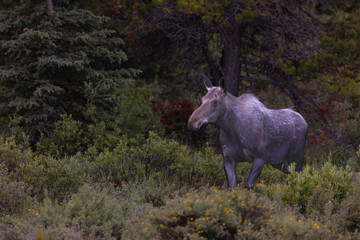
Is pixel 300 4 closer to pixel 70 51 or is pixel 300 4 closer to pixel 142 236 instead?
pixel 70 51

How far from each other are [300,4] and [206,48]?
2660 millimetres

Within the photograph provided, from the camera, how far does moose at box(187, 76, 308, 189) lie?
6703 millimetres

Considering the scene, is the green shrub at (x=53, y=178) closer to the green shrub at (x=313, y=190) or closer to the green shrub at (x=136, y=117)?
the green shrub at (x=313, y=190)

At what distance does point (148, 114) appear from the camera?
1249 cm

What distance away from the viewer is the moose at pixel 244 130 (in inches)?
264

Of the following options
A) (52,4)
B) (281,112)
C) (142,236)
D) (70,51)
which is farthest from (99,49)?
(142,236)

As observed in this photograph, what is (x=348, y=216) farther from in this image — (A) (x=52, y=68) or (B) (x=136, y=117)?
(B) (x=136, y=117)

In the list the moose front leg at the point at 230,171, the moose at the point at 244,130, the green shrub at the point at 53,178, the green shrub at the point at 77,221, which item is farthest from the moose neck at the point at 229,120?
the green shrub at the point at 53,178

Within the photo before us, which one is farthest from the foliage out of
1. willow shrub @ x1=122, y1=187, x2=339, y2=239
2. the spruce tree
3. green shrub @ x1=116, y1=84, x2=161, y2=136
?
willow shrub @ x1=122, y1=187, x2=339, y2=239

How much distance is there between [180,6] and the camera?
10.6 m

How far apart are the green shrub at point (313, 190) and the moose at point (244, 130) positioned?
0.50 metres

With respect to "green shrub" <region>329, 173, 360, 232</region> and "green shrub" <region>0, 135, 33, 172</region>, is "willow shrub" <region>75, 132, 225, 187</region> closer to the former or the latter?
"green shrub" <region>0, 135, 33, 172</region>

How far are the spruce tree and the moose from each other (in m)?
4.29

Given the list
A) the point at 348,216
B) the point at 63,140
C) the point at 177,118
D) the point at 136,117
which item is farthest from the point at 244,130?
the point at 136,117
